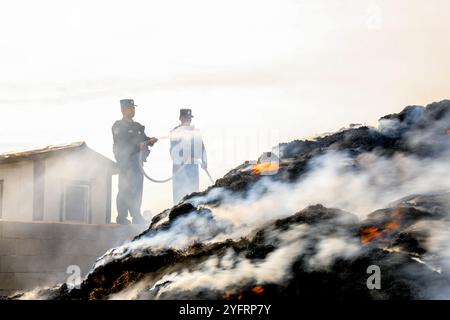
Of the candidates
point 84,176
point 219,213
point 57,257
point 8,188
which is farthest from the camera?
point 84,176

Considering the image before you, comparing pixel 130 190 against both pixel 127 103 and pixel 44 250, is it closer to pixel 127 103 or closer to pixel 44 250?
pixel 127 103

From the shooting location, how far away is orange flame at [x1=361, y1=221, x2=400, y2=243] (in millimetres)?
5379

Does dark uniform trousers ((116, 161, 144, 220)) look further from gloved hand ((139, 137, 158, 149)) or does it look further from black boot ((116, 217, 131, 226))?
gloved hand ((139, 137, 158, 149))

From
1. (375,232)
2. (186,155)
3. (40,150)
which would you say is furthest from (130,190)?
(375,232)

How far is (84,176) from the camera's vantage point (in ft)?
64.9

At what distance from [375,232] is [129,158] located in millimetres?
6869

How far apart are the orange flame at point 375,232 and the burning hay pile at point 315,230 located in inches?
0.4

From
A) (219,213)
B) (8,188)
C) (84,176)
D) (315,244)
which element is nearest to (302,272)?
(315,244)

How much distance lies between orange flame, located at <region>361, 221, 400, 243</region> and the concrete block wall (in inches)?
236

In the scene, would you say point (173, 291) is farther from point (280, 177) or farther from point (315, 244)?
point (280, 177)

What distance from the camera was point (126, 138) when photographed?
37.1ft
